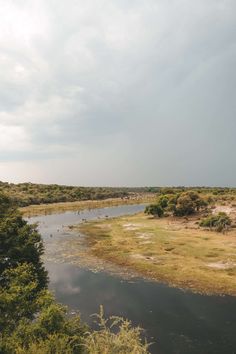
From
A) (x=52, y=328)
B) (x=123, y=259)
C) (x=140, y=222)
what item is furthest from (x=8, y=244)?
(x=140, y=222)

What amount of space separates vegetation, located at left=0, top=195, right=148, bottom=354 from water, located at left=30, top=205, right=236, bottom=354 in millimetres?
6770

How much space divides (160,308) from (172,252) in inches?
983

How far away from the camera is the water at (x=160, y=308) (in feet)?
106

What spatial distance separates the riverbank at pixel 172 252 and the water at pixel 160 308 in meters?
3.91

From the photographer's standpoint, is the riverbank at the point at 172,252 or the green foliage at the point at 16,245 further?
the riverbank at the point at 172,252

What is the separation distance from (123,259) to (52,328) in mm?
36590

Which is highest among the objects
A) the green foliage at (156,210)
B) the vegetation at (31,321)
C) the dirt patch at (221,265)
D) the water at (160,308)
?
the green foliage at (156,210)

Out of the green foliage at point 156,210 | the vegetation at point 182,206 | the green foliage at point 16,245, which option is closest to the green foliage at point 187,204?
the vegetation at point 182,206

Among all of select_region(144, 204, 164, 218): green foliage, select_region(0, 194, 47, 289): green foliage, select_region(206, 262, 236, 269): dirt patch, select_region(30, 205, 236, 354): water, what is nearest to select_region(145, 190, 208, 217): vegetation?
select_region(144, 204, 164, 218): green foliage

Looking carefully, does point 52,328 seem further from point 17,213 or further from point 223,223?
point 223,223

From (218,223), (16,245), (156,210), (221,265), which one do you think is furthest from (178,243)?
(16,245)

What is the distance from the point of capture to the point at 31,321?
2936 centimetres

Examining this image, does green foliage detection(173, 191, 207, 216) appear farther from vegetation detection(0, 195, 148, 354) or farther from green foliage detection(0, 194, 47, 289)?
vegetation detection(0, 195, 148, 354)

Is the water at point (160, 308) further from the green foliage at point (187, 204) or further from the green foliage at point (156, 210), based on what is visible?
the green foliage at point (156, 210)
